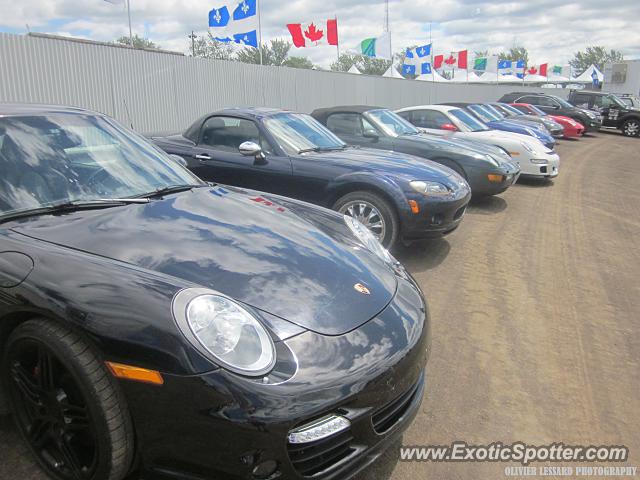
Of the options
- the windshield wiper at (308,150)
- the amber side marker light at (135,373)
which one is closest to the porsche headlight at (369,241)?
the amber side marker light at (135,373)

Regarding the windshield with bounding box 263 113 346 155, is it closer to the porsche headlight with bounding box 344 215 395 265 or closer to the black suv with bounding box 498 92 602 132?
the porsche headlight with bounding box 344 215 395 265

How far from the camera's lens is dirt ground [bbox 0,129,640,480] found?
260cm

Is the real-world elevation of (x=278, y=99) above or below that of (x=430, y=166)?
above

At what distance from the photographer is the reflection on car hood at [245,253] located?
212cm

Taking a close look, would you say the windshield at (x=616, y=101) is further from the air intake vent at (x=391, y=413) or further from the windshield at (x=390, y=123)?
the air intake vent at (x=391, y=413)

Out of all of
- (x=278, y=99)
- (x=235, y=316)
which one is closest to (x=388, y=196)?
(x=235, y=316)

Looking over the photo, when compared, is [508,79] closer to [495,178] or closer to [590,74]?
[590,74]

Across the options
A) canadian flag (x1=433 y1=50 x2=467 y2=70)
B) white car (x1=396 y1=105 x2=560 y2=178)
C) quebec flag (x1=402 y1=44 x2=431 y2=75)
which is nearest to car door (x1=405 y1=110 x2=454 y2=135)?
white car (x1=396 y1=105 x2=560 y2=178)

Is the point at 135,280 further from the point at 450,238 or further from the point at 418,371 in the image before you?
the point at 450,238

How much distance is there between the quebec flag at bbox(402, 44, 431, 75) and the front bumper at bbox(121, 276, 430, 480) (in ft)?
110

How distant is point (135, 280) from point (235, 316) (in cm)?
41

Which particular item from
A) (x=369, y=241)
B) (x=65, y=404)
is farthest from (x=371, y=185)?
(x=65, y=404)

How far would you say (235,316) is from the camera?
194cm

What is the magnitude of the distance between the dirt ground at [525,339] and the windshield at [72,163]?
3.78ft
